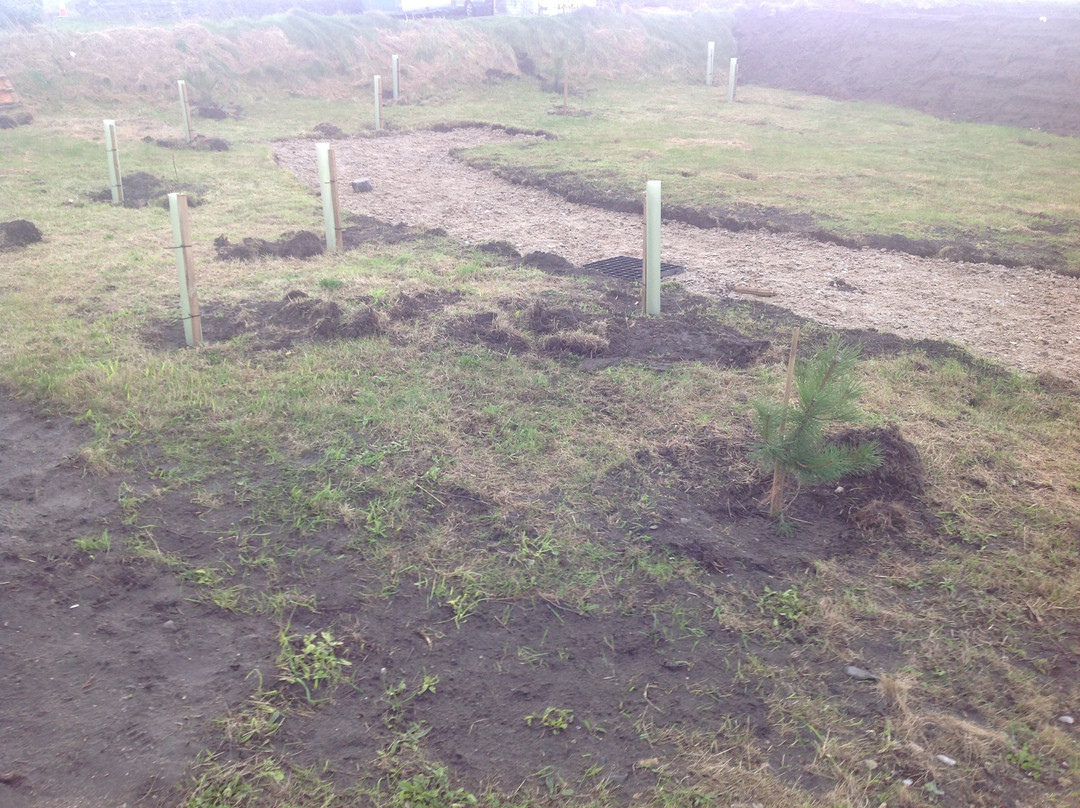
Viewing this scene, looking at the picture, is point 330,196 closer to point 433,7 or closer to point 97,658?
point 97,658

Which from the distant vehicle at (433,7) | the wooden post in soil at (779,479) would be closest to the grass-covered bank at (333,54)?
the distant vehicle at (433,7)

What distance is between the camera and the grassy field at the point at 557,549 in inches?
103

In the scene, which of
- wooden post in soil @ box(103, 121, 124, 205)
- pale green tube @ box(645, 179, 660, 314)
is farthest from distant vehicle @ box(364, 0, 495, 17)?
pale green tube @ box(645, 179, 660, 314)

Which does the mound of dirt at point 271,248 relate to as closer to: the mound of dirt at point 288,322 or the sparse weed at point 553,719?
the mound of dirt at point 288,322

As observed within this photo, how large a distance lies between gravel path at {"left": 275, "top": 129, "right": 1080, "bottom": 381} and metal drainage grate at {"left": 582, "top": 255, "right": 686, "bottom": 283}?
0.71 feet

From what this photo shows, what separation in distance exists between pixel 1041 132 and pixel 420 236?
15.4m

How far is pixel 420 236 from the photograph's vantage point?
904 centimetres

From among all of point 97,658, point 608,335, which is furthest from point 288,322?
point 97,658

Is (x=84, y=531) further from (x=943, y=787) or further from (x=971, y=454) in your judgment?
(x=971, y=454)

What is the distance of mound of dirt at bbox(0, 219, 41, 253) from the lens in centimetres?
807

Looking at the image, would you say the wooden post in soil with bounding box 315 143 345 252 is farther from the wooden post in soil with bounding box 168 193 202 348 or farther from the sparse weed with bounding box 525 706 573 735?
the sparse weed with bounding box 525 706 573 735

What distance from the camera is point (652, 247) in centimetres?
634

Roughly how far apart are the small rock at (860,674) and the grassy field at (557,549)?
46 millimetres

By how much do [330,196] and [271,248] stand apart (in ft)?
2.89
